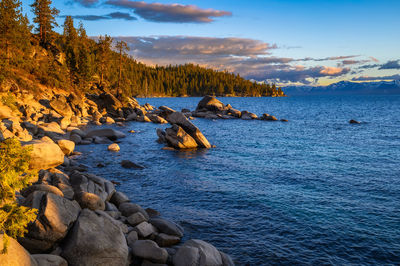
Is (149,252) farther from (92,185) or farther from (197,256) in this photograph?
(92,185)

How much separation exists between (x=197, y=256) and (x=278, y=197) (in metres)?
9.14

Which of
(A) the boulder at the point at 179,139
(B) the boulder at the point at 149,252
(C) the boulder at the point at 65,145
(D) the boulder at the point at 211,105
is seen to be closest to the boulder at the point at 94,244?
(B) the boulder at the point at 149,252

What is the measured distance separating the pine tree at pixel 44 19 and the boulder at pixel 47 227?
251ft

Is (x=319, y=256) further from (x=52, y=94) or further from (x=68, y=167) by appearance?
(x=52, y=94)

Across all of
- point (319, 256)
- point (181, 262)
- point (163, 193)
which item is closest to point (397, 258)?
point (319, 256)

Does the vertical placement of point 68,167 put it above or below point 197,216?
above

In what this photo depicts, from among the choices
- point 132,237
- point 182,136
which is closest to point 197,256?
point 132,237

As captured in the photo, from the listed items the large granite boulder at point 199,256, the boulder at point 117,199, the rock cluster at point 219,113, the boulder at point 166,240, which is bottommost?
the boulder at point 166,240

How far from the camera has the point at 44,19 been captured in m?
70.8

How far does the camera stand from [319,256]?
11.5 m

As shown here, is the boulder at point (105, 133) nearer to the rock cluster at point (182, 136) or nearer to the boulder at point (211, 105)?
the rock cluster at point (182, 136)

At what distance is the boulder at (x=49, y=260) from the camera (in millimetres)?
7802

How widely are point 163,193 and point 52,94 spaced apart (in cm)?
5195

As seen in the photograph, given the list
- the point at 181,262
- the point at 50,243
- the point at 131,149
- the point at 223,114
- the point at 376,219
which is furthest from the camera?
the point at 223,114
